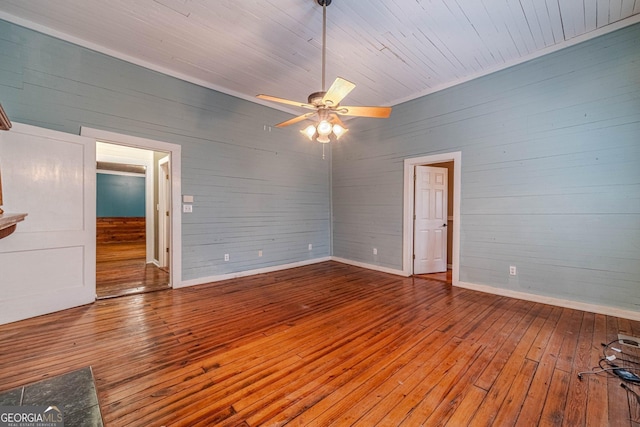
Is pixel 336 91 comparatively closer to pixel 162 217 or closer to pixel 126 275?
pixel 162 217

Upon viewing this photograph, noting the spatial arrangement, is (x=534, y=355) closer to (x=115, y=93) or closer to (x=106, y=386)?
(x=106, y=386)

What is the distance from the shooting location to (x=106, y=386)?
175 centimetres

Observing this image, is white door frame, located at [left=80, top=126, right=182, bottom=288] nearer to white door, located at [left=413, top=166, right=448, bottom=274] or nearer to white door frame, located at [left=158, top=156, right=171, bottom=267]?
white door frame, located at [left=158, top=156, right=171, bottom=267]

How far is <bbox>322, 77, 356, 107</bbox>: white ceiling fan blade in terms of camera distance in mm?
2008

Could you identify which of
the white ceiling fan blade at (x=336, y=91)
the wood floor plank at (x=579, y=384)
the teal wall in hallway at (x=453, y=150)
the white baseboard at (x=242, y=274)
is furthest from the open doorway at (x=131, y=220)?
the wood floor plank at (x=579, y=384)

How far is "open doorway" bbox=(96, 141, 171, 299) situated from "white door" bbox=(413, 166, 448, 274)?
425cm

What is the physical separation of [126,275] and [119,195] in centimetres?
648

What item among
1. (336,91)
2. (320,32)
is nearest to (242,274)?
(336,91)

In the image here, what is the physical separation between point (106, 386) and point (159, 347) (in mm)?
520

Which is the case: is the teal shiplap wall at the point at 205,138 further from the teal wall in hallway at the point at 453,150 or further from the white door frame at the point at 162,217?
the white door frame at the point at 162,217

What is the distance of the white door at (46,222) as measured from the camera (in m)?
2.64

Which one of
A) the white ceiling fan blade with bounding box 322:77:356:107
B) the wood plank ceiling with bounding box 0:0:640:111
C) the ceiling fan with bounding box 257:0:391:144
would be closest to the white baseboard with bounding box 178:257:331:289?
the ceiling fan with bounding box 257:0:391:144

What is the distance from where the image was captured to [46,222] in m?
2.85

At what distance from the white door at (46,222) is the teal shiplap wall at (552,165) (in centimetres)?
483
